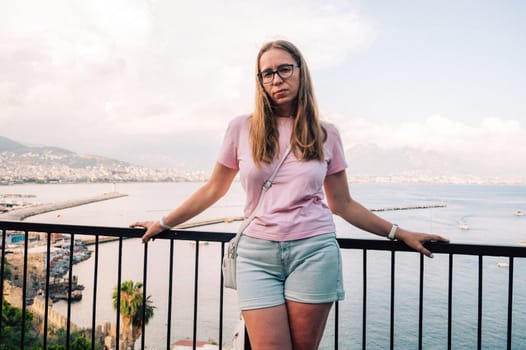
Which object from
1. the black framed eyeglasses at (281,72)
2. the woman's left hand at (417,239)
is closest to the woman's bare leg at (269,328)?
the woman's left hand at (417,239)

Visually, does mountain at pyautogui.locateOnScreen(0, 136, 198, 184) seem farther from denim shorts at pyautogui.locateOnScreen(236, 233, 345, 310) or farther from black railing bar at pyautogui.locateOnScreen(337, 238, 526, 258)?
denim shorts at pyautogui.locateOnScreen(236, 233, 345, 310)

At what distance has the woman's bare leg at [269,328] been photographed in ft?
4.84


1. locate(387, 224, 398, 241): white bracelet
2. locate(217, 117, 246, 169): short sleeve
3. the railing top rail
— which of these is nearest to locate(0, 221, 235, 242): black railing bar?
the railing top rail

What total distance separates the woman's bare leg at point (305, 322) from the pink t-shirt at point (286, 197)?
10.7 inches

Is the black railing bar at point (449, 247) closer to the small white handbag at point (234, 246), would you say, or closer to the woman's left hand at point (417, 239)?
the woman's left hand at point (417, 239)

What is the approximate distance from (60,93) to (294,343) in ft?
329

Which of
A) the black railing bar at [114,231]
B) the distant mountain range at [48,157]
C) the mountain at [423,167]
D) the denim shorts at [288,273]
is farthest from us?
the mountain at [423,167]

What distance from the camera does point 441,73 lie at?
9338 cm

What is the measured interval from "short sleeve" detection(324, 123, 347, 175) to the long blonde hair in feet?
0.12

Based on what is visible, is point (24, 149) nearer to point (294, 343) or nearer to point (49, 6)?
point (49, 6)

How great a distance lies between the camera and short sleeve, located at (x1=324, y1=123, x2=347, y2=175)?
5.52 ft

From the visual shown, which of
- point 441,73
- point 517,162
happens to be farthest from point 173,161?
point 517,162

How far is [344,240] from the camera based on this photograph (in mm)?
1987

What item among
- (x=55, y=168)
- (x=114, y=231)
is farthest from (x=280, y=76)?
(x=55, y=168)
